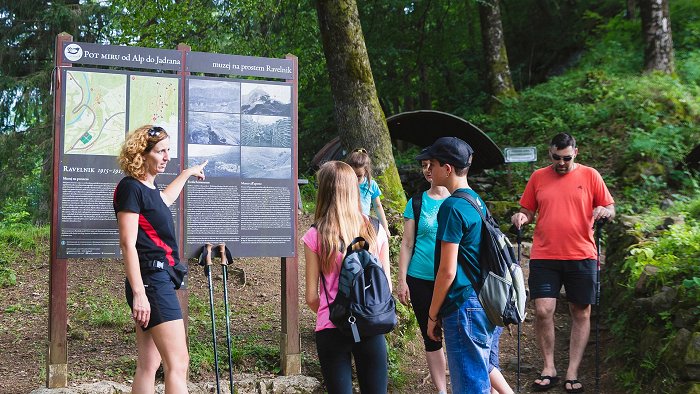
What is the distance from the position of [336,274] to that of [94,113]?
291 centimetres

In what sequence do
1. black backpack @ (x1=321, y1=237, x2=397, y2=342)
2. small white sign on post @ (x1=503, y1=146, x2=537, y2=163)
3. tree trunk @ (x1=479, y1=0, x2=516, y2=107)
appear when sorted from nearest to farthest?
black backpack @ (x1=321, y1=237, x2=397, y2=342) → small white sign on post @ (x1=503, y1=146, x2=537, y2=163) → tree trunk @ (x1=479, y1=0, x2=516, y2=107)

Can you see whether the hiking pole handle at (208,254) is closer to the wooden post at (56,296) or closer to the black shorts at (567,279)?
the wooden post at (56,296)

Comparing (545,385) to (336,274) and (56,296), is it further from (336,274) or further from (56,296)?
(56,296)

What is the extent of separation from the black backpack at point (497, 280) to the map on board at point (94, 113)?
3.13 metres

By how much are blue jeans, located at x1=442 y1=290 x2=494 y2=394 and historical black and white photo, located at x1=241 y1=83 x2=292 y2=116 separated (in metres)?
3.05

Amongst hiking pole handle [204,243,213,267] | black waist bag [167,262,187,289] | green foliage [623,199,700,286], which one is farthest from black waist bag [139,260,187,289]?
green foliage [623,199,700,286]

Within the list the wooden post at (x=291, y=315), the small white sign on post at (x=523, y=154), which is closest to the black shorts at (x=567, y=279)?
the wooden post at (x=291, y=315)

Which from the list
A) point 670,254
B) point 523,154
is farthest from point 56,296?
point 523,154

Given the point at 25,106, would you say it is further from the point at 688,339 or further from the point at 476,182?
the point at 688,339

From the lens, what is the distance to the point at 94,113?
17.8 feet

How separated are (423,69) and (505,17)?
9.67 ft

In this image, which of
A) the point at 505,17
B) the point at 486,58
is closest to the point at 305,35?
the point at 486,58

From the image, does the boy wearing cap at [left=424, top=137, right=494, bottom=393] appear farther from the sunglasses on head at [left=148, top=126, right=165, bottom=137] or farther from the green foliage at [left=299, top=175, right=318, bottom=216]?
the green foliage at [left=299, top=175, right=318, bottom=216]

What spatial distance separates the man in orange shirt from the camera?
19.1 feet
